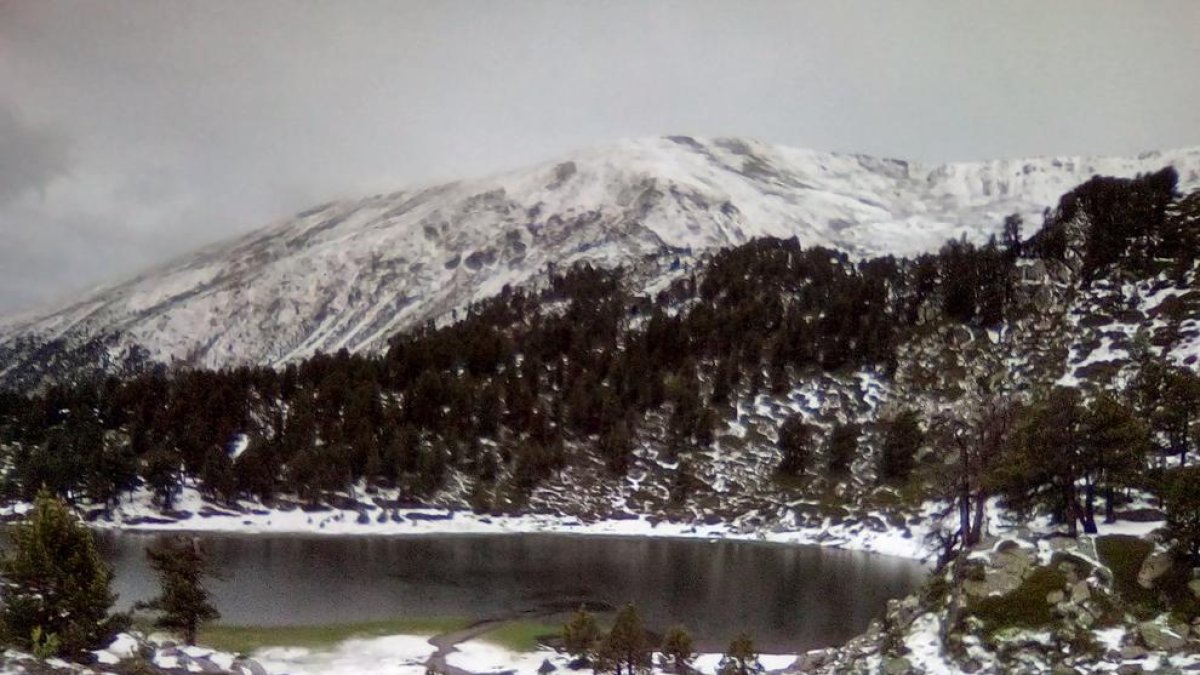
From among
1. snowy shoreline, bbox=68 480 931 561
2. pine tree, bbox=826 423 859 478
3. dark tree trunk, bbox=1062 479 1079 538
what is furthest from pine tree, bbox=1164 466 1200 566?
pine tree, bbox=826 423 859 478

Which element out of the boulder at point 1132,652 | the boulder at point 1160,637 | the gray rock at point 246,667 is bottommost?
the gray rock at point 246,667

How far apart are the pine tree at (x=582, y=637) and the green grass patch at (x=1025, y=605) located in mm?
21096

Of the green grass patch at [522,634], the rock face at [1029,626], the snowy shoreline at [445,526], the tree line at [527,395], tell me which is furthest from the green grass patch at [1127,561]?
the tree line at [527,395]

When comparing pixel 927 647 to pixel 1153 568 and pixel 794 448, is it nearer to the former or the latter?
pixel 1153 568

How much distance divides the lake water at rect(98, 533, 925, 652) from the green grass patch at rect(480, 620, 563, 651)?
4454mm

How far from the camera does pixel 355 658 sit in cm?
4453

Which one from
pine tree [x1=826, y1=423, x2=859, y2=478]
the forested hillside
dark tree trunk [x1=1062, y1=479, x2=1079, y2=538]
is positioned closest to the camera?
dark tree trunk [x1=1062, y1=479, x2=1079, y2=538]

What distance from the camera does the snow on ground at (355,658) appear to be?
135 ft

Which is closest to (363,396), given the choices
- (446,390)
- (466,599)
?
(446,390)

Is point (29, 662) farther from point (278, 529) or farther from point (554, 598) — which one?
point (278, 529)

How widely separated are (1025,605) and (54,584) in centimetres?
3505

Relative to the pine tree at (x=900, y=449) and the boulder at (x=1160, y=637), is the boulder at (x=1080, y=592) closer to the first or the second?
the boulder at (x=1160, y=637)

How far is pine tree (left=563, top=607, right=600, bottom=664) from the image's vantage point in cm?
4400

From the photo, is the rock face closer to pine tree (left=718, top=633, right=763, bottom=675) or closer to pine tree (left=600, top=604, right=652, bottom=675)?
pine tree (left=718, top=633, right=763, bottom=675)
